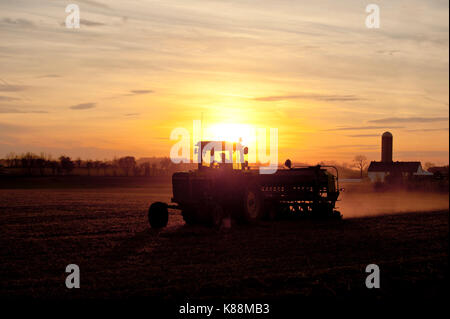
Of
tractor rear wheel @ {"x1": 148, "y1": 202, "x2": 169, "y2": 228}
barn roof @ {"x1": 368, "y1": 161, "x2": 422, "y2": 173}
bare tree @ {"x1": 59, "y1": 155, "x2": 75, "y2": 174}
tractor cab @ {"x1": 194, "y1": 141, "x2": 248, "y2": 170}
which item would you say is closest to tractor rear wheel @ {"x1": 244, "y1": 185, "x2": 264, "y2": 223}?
tractor cab @ {"x1": 194, "y1": 141, "x2": 248, "y2": 170}

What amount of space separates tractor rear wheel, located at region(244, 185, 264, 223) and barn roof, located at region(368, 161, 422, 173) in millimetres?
32042

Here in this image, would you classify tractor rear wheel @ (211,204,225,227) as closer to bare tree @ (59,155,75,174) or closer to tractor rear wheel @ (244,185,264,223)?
tractor rear wheel @ (244,185,264,223)

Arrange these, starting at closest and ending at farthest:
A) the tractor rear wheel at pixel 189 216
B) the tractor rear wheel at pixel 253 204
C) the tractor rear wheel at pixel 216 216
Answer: the tractor rear wheel at pixel 216 216
the tractor rear wheel at pixel 253 204
the tractor rear wheel at pixel 189 216

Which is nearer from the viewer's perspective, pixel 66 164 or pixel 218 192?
pixel 218 192

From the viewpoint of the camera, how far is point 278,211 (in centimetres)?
2058

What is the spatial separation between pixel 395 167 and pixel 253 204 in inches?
1514

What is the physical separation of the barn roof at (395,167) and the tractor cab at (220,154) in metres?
33.2

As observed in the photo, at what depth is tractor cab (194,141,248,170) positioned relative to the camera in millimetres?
18188

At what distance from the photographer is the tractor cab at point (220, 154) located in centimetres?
1819

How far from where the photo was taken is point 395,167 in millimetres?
54344

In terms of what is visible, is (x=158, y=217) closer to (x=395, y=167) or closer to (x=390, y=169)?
(x=390, y=169)

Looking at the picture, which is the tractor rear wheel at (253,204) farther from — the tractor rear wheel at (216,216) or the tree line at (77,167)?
the tree line at (77,167)

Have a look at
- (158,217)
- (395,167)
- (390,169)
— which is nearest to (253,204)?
(158,217)

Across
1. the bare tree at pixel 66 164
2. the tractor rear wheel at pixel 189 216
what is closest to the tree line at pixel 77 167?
the bare tree at pixel 66 164
